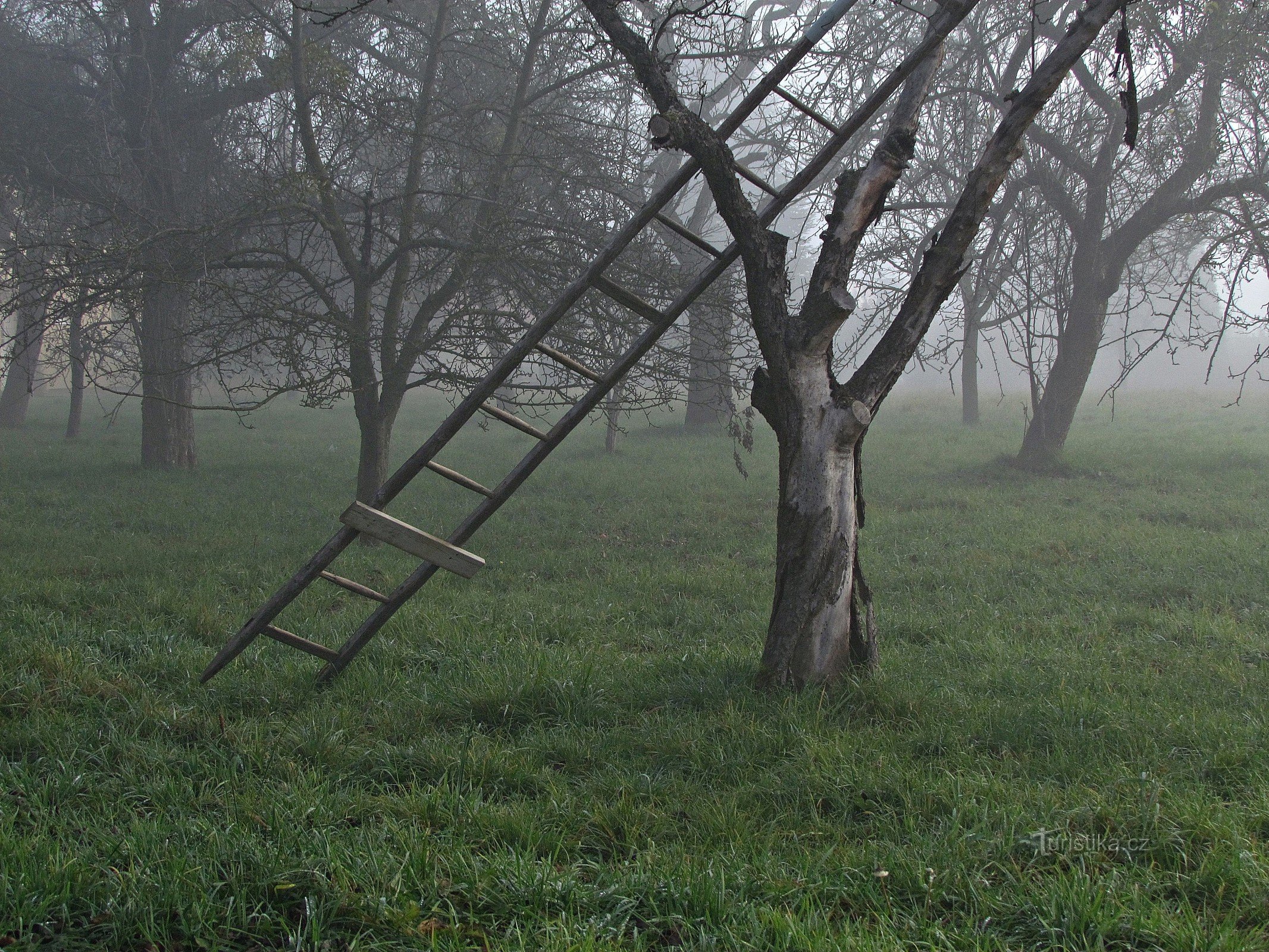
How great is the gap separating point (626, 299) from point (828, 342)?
1.05 meters

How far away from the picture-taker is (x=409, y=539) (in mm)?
4496

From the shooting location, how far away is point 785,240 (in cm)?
477

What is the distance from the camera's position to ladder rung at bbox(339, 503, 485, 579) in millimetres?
4465

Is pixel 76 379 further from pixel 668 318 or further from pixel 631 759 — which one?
pixel 631 759

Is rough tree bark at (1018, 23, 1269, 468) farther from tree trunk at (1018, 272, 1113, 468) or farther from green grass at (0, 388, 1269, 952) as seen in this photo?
green grass at (0, 388, 1269, 952)

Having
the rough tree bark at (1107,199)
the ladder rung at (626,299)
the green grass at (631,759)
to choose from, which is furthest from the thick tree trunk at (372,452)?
the rough tree bark at (1107,199)

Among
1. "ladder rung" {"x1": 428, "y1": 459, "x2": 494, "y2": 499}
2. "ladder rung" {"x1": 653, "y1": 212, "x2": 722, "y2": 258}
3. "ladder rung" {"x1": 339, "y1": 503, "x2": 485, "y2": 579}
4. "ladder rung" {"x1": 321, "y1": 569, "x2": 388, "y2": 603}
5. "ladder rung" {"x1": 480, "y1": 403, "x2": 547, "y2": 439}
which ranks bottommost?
"ladder rung" {"x1": 321, "y1": 569, "x2": 388, "y2": 603}

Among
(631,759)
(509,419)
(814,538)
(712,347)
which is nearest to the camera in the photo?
(631,759)

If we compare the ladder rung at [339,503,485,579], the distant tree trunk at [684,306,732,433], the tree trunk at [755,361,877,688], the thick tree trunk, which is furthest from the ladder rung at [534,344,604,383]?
the thick tree trunk

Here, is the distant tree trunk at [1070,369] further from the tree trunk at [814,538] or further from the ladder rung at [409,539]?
the ladder rung at [409,539]

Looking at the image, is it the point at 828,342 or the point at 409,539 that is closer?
the point at 409,539

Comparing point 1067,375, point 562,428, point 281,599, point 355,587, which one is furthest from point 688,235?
point 1067,375

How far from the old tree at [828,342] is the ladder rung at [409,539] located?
1.58m

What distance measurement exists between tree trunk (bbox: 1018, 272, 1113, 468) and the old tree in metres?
10.6
